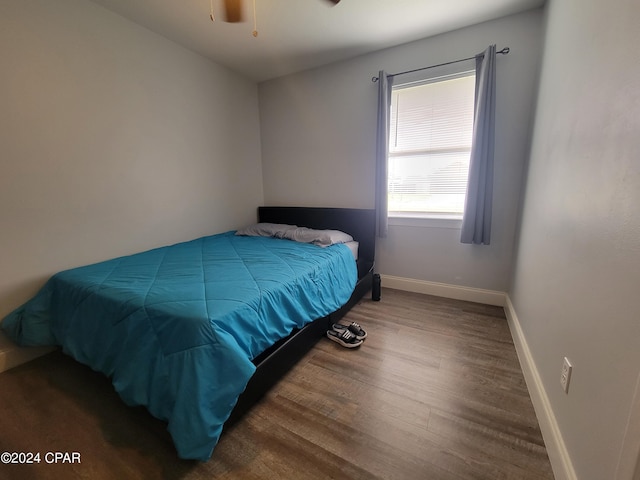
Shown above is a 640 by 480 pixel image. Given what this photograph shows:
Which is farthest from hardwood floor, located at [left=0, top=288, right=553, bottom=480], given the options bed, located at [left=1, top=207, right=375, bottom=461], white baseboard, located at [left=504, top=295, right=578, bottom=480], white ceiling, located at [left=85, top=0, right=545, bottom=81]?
white ceiling, located at [left=85, top=0, right=545, bottom=81]

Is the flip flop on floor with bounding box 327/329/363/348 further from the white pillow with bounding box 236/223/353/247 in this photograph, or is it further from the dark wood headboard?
the dark wood headboard

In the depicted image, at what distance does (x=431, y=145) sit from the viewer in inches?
108

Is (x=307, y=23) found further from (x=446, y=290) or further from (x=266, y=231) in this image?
(x=446, y=290)

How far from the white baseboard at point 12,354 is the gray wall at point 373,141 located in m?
2.70

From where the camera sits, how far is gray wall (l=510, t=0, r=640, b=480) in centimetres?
77

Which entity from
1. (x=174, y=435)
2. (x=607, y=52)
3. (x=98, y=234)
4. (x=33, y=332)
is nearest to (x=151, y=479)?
(x=174, y=435)

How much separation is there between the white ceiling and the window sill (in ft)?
5.70

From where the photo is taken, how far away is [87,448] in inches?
49.0

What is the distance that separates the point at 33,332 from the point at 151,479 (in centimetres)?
141

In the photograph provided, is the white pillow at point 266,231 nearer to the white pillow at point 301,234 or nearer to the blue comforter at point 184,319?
the white pillow at point 301,234

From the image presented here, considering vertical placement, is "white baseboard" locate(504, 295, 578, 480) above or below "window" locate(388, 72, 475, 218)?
below

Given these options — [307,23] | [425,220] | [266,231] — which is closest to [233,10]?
[307,23]

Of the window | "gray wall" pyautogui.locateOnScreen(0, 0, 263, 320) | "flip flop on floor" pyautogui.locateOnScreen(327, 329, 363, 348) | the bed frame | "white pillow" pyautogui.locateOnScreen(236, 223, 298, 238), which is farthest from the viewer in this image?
"white pillow" pyautogui.locateOnScreen(236, 223, 298, 238)

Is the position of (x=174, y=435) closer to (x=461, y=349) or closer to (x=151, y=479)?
(x=151, y=479)
